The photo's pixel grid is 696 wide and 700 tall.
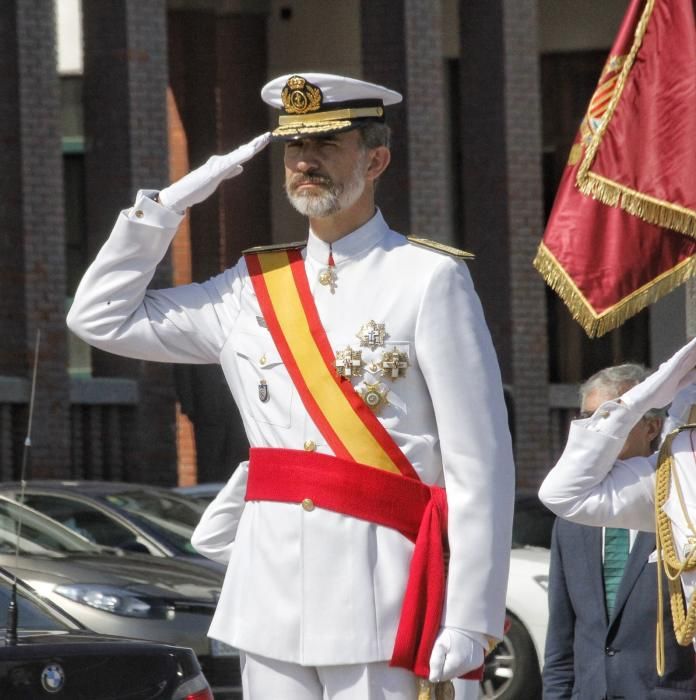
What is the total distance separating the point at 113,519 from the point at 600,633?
19.6ft

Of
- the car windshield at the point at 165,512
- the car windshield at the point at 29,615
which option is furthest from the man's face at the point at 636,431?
the car windshield at the point at 165,512

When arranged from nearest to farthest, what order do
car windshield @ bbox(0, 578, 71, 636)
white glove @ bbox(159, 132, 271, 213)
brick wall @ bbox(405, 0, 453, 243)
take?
1. white glove @ bbox(159, 132, 271, 213)
2. car windshield @ bbox(0, 578, 71, 636)
3. brick wall @ bbox(405, 0, 453, 243)

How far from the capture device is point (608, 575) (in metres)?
6.63

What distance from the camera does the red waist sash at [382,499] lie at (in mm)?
4699

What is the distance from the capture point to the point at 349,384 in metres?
4.83

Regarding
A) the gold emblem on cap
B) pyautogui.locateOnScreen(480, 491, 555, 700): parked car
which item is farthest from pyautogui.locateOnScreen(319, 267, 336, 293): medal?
pyautogui.locateOnScreen(480, 491, 555, 700): parked car

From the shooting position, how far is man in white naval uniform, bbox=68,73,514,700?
15.3ft

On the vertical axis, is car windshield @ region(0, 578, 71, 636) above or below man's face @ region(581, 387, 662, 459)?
below

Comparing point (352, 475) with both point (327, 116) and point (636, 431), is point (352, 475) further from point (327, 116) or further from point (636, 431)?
point (636, 431)

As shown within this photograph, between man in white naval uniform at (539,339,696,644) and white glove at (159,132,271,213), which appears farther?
man in white naval uniform at (539,339,696,644)

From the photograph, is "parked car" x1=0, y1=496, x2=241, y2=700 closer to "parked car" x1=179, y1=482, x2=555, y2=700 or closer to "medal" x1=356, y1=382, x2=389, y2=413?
"parked car" x1=179, y1=482, x2=555, y2=700

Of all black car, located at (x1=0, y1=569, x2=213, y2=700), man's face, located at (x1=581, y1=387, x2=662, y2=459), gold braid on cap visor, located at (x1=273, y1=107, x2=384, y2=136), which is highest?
gold braid on cap visor, located at (x1=273, y1=107, x2=384, y2=136)

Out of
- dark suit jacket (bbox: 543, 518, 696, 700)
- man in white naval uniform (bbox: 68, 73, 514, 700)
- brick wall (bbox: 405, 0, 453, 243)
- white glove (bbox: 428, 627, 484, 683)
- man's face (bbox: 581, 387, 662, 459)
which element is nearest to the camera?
white glove (bbox: 428, 627, 484, 683)

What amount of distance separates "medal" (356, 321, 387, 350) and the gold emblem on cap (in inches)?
21.2
